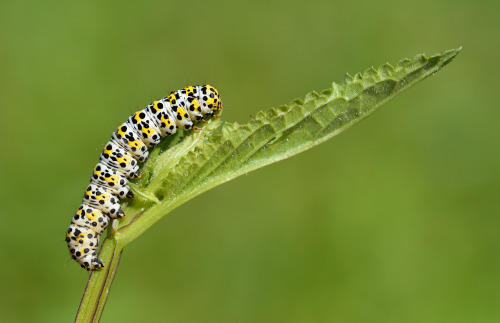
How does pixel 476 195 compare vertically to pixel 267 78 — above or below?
below

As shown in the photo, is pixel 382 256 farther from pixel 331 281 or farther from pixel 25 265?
pixel 25 265

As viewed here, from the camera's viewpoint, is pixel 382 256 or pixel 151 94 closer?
pixel 382 256

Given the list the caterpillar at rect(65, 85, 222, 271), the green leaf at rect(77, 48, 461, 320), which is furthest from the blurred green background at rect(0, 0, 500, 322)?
the green leaf at rect(77, 48, 461, 320)

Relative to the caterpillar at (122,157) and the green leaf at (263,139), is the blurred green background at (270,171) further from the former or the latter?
the green leaf at (263,139)

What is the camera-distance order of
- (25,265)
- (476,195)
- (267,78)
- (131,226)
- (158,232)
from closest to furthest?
(131,226) → (25,265) → (158,232) → (476,195) → (267,78)

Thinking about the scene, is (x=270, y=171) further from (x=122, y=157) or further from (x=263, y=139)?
(x=263, y=139)

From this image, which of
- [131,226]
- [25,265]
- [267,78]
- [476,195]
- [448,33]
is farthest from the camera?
[448,33]

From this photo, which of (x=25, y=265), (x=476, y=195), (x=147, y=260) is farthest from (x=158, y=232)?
(x=476, y=195)
